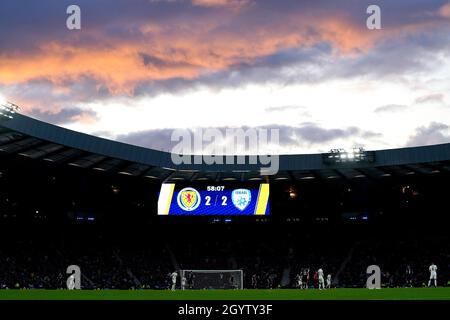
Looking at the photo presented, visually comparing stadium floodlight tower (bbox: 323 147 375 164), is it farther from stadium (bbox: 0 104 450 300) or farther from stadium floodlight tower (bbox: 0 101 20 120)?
stadium floodlight tower (bbox: 0 101 20 120)

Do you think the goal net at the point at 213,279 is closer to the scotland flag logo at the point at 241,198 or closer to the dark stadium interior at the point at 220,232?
the dark stadium interior at the point at 220,232

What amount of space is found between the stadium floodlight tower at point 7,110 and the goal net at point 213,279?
2313 cm

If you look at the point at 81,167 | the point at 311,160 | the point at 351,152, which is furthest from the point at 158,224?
the point at 351,152

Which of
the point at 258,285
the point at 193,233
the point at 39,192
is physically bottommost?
the point at 258,285

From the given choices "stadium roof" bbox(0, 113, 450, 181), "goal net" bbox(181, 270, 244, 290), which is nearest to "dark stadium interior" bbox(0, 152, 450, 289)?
"stadium roof" bbox(0, 113, 450, 181)

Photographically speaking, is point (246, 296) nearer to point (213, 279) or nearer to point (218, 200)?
point (218, 200)

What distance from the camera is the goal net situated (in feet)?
Result: 171

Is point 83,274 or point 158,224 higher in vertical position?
point 158,224

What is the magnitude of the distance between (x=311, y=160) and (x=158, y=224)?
22168 mm

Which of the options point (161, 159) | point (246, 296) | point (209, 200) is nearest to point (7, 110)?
point (161, 159)

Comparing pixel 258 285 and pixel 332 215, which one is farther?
pixel 332 215
